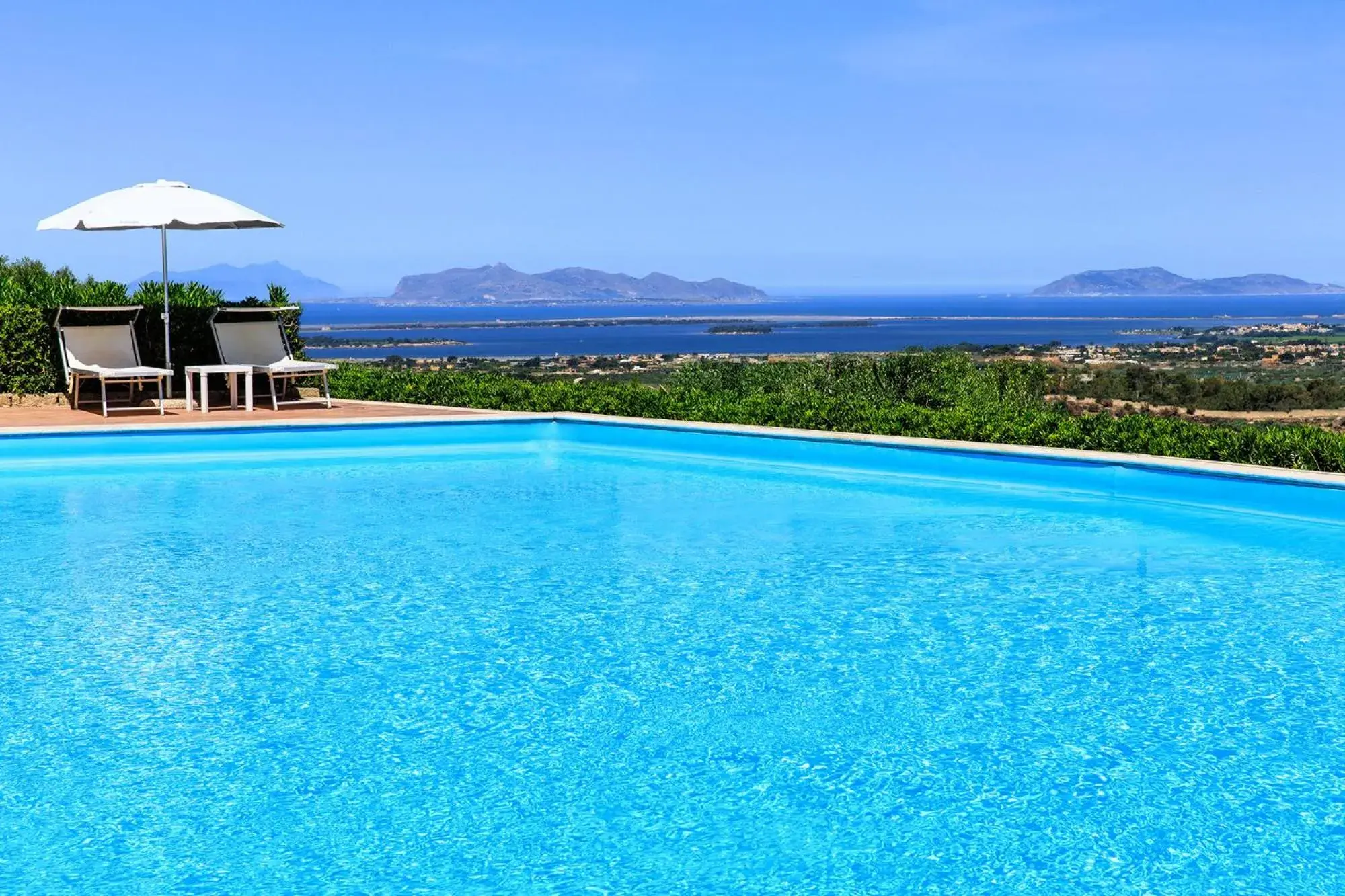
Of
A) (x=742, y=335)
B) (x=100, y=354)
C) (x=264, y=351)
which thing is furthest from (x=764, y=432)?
(x=742, y=335)

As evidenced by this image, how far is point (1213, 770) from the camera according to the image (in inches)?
165

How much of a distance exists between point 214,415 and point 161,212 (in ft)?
6.45

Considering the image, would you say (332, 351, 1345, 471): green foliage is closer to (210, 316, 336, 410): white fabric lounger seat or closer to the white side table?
(210, 316, 336, 410): white fabric lounger seat

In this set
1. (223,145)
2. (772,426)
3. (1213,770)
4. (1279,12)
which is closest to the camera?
(1213,770)

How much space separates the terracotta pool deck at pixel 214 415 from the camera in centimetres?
1154

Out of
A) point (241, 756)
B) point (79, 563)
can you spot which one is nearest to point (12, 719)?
point (241, 756)

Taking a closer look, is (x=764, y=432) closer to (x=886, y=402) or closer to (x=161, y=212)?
(x=886, y=402)

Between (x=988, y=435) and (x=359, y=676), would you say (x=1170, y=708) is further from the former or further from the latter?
(x=988, y=435)

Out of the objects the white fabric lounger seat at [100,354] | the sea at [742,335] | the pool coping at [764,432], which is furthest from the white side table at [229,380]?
the sea at [742,335]

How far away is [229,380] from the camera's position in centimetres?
1295

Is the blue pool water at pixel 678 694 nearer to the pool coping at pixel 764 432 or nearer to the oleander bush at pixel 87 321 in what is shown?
the pool coping at pixel 764 432

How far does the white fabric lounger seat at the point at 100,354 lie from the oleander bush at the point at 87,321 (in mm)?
478

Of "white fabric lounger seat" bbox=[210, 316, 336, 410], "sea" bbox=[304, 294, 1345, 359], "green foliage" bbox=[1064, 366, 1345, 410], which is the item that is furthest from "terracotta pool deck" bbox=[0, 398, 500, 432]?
"sea" bbox=[304, 294, 1345, 359]

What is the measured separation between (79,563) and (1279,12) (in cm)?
2870
